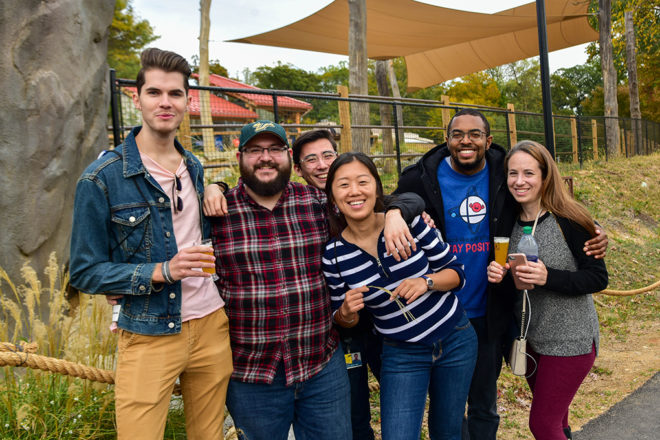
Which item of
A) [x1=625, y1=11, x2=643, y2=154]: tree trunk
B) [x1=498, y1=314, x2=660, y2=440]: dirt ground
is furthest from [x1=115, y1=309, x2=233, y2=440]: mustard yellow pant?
[x1=625, y1=11, x2=643, y2=154]: tree trunk

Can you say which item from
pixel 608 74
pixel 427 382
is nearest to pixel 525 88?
pixel 608 74

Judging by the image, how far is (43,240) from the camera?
14.2ft

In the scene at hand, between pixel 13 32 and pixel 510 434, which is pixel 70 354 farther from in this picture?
pixel 510 434

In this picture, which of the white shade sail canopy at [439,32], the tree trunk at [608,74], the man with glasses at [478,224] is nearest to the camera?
the man with glasses at [478,224]

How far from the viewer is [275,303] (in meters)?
2.37

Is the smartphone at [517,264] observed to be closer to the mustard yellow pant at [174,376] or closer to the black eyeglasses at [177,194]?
the mustard yellow pant at [174,376]

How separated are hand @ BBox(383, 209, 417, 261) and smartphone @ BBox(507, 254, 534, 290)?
0.63 metres

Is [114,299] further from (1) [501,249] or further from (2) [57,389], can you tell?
(1) [501,249]

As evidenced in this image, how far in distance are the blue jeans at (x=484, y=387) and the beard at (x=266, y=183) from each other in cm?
140

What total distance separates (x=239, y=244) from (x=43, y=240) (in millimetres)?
2795

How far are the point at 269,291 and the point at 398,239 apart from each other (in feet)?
2.11

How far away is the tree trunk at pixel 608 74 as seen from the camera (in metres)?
17.3

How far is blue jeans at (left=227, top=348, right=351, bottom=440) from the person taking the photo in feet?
7.86

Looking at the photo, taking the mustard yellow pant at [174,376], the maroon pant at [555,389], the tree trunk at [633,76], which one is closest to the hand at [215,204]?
the mustard yellow pant at [174,376]
